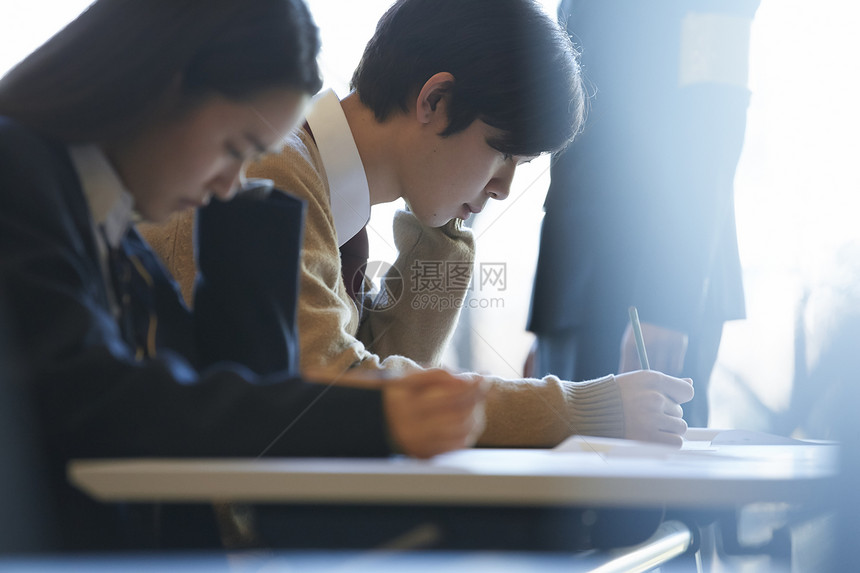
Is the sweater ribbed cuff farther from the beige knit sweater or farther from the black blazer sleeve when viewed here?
the black blazer sleeve

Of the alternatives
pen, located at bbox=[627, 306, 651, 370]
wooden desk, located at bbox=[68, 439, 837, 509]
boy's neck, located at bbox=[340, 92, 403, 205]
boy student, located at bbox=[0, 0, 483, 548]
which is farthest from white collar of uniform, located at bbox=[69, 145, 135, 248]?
pen, located at bbox=[627, 306, 651, 370]

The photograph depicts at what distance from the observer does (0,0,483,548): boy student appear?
0.28 m

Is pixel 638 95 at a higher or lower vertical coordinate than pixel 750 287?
higher

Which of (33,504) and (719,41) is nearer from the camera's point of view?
(33,504)

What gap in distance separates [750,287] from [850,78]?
31 centimetres

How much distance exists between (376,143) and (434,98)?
0.07 metres

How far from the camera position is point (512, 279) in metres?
0.63

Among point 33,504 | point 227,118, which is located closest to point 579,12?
point 227,118

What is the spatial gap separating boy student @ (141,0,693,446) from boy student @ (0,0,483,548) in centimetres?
8

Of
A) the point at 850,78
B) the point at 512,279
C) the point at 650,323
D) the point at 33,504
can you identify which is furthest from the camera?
the point at 850,78

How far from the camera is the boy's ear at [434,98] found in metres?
0.65

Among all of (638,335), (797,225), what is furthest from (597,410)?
(797,225)

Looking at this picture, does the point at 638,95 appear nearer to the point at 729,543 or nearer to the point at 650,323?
the point at 650,323

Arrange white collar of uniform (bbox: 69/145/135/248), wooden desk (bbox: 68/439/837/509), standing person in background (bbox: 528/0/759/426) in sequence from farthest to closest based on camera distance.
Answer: standing person in background (bbox: 528/0/759/426) → white collar of uniform (bbox: 69/145/135/248) → wooden desk (bbox: 68/439/837/509)
